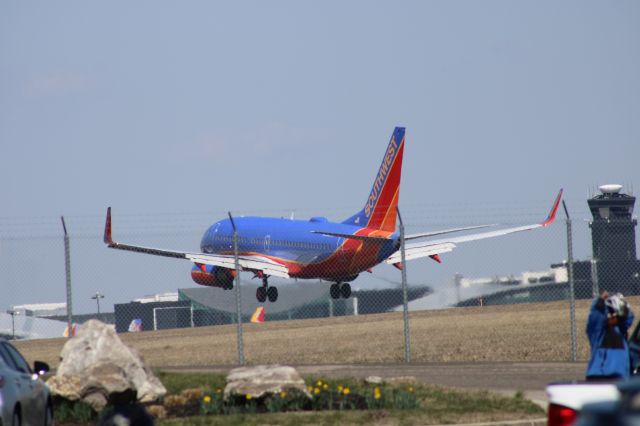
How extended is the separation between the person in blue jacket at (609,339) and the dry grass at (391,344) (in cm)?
1262

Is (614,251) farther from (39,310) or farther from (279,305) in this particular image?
(39,310)

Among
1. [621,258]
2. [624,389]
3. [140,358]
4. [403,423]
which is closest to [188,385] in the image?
[140,358]

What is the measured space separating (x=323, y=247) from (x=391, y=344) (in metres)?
24.5

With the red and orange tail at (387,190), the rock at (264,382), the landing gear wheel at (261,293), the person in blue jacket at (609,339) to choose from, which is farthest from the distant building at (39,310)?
the person in blue jacket at (609,339)

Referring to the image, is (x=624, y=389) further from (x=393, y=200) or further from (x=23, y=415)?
(x=393, y=200)

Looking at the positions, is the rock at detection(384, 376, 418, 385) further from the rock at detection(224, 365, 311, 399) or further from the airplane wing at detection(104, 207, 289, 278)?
the airplane wing at detection(104, 207, 289, 278)

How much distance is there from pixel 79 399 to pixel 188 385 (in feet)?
8.85

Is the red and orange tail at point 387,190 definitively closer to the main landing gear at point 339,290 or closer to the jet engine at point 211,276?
the main landing gear at point 339,290

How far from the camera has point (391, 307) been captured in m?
75.9

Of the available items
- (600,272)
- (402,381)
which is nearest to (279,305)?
(600,272)

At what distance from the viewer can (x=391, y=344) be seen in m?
33.8

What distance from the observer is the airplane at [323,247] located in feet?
179

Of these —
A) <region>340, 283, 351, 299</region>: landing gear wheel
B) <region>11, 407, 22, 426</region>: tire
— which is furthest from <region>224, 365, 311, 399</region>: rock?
<region>340, 283, 351, 299</region>: landing gear wheel

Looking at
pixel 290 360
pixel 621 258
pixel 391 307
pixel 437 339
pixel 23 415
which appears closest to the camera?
pixel 23 415
